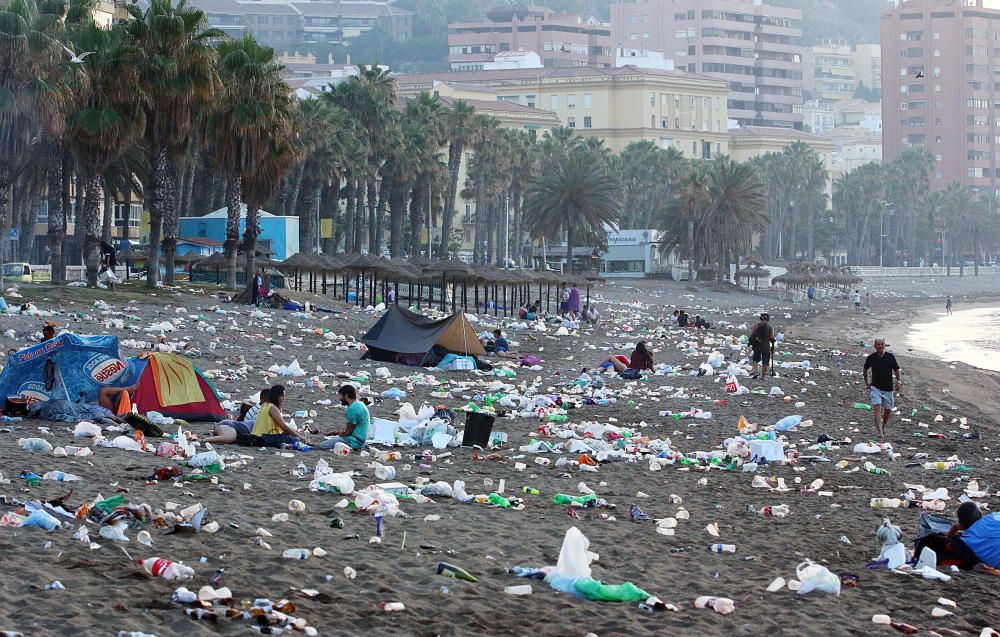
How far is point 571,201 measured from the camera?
7469 centimetres

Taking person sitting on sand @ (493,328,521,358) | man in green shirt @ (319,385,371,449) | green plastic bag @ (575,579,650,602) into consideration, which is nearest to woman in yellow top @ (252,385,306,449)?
man in green shirt @ (319,385,371,449)

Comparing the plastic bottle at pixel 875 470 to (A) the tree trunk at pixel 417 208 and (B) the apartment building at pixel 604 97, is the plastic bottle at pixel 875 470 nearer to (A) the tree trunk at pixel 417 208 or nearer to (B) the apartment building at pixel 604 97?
(A) the tree trunk at pixel 417 208

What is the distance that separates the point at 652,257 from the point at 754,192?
1201cm

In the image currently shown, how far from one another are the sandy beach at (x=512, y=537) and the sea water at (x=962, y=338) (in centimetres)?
2081

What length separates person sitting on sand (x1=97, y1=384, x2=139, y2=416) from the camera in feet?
48.3

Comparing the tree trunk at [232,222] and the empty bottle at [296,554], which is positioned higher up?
the tree trunk at [232,222]

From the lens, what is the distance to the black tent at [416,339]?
1031 inches

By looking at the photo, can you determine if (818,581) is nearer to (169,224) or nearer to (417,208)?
(169,224)

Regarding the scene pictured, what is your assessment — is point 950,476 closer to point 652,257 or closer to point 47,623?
point 47,623

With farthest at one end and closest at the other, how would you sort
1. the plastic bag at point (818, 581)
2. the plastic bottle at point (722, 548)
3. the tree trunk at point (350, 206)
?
the tree trunk at point (350, 206) → the plastic bottle at point (722, 548) → the plastic bag at point (818, 581)

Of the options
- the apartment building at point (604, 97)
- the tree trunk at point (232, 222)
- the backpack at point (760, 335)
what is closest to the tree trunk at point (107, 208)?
the tree trunk at point (232, 222)

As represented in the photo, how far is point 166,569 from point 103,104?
28355 mm

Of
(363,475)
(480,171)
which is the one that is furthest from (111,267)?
(480,171)

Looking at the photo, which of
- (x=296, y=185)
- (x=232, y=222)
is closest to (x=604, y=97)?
(x=296, y=185)
